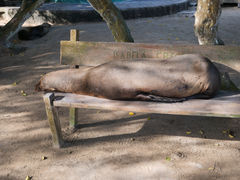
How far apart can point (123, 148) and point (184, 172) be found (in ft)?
2.25

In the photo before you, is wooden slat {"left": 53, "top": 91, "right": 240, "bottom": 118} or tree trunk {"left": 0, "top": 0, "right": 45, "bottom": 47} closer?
wooden slat {"left": 53, "top": 91, "right": 240, "bottom": 118}

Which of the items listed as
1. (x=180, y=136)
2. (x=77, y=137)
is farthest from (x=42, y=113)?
(x=180, y=136)

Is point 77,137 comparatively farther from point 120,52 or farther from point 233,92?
point 233,92

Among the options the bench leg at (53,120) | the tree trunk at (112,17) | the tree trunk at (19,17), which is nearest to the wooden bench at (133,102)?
the bench leg at (53,120)

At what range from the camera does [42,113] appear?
3561mm

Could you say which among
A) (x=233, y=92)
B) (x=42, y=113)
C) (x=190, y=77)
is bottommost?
(x=42, y=113)

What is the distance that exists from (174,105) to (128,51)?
90 cm

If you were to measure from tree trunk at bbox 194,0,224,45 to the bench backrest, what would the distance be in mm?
949

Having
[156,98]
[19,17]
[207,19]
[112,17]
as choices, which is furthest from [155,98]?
[19,17]

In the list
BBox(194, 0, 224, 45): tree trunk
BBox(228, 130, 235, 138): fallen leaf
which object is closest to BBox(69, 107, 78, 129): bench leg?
BBox(228, 130, 235, 138): fallen leaf

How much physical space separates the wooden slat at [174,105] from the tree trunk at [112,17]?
1768 millimetres

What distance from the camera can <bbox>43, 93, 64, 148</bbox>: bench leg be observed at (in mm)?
2557

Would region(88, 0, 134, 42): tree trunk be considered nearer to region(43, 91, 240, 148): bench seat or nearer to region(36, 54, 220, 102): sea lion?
region(36, 54, 220, 102): sea lion

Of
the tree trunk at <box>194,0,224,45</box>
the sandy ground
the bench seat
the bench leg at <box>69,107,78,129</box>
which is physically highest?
the tree trunk at <box>194,0,224,45</box>
